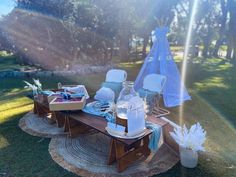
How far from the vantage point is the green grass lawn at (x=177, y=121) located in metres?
3.29

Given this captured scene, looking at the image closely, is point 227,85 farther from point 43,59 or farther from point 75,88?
point 43,59

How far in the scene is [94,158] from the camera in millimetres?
3562

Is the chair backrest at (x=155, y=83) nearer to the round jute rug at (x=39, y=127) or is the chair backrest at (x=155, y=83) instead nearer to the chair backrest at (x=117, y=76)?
the chair backrest at (x=117, y=76)

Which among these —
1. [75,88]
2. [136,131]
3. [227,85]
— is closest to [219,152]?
[136,131]

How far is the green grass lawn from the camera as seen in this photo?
3295 millimetres

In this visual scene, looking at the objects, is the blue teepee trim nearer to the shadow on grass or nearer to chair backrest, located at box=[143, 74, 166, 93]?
chair backrest, located at box=[143, 74, 166, 93]

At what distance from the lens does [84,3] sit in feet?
34.4

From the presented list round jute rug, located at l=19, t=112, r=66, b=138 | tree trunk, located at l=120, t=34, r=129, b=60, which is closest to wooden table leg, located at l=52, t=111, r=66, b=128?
round jute rug, located at l=19, t=112, r=66, b=138

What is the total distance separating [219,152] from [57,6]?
8.97 m

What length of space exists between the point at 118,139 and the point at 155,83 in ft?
8.45

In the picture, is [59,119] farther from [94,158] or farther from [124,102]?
[124,102]

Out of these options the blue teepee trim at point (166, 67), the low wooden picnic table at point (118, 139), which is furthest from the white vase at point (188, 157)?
the blue teepee trim at point (166, 67)

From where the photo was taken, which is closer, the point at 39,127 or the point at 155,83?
the point at 39,127

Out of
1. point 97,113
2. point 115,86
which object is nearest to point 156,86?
point 115,86
